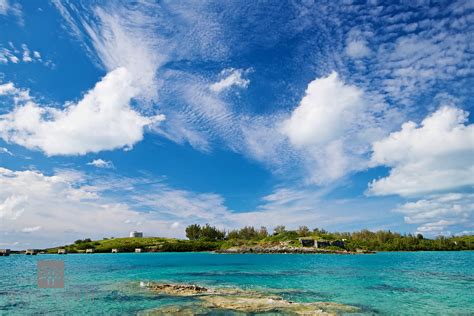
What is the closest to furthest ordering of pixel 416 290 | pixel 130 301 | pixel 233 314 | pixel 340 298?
pixel 233 314, pixel 130 301, pixel 340 298, pixel 416 290

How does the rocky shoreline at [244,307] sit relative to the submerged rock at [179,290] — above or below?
below

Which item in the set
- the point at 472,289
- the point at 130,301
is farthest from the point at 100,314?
the point at 472,289

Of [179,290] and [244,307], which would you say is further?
[179,290]

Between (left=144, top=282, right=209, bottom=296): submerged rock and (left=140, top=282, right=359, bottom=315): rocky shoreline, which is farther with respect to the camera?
(left=144, top=282, right=209, bottom=296): submerged rock

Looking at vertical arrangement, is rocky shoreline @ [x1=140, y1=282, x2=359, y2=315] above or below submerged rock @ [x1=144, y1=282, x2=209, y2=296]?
below

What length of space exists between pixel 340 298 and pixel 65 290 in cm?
3930

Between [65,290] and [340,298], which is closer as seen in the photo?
[340,298]

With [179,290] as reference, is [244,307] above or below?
below

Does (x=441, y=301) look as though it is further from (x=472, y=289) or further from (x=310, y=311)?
(x=310, y=311)

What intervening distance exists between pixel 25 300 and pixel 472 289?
62.8m

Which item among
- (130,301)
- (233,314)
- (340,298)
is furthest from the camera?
(340,298)

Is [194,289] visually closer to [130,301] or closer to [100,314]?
[130,301]

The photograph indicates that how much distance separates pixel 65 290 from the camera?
4850 cm

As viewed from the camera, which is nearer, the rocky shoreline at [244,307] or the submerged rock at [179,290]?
the rocky shoreline at [244,307]
